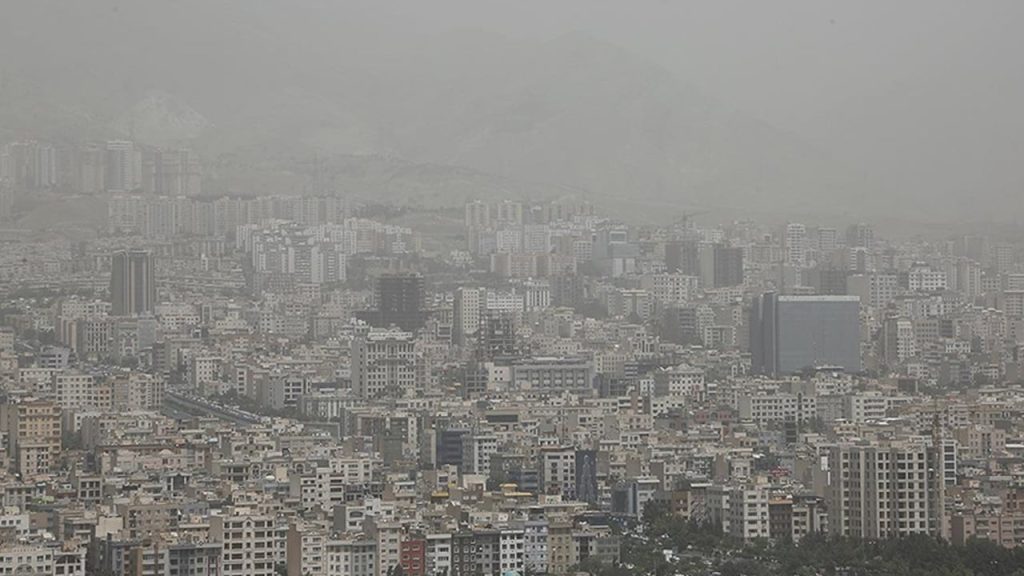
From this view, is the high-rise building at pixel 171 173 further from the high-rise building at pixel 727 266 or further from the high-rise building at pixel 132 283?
the high-rise building at pixel 727 266

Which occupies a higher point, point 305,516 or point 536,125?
point 536,125

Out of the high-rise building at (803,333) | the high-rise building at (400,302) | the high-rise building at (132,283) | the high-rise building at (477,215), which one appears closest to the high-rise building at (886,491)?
the high-rise building at (803,333)

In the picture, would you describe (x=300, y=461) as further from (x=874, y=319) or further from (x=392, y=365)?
(x=874, y=319)

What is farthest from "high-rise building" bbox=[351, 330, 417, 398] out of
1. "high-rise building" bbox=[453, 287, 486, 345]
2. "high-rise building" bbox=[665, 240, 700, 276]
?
"high-rise building" bbox=[665, 240, 700, 276]

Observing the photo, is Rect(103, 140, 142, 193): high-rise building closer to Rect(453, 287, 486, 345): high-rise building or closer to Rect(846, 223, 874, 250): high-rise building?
Rect(453, 287, 486, 345): high-rise building

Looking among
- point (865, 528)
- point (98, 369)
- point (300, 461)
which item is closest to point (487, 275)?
point (98, 369)

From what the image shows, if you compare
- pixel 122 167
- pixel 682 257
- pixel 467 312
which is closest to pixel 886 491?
pixel 467 312
